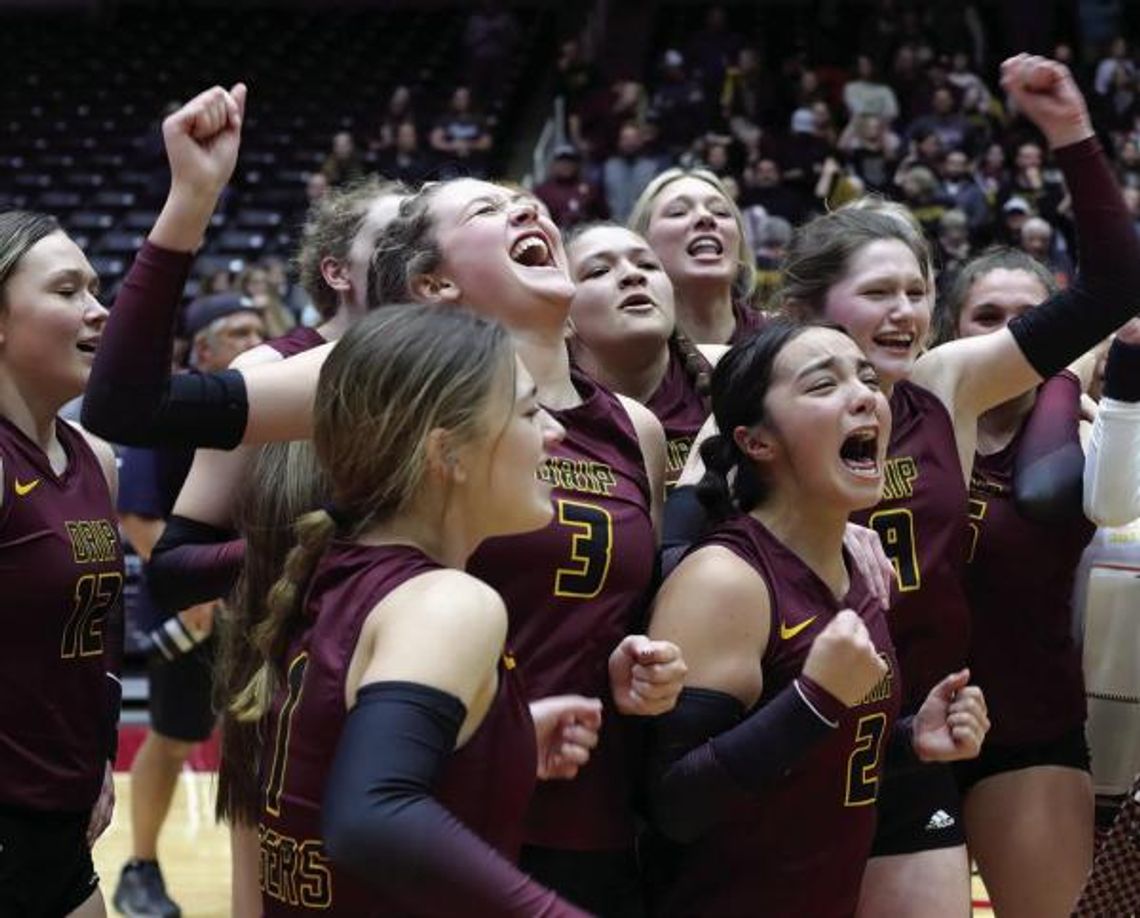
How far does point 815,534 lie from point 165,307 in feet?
3.42

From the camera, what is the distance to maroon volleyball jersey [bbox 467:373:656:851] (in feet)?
8.61

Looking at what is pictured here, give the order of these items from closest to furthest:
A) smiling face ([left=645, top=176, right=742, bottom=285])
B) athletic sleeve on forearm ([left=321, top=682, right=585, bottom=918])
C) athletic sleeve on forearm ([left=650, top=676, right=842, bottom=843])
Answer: athletic sleeve on forearm ([left=321, top=682, right=585, bottom=918]) < athletic sleeve on forearm ([left=650, top=676, right=842, bottom=843]) < smiling face ([left=645, top=176, right=742, bottom=285])

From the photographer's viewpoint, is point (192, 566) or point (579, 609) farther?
point (192, 566)

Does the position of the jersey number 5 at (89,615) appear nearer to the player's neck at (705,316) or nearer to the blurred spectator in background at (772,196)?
the player's neck at (705,316)

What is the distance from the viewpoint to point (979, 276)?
3.77 metres

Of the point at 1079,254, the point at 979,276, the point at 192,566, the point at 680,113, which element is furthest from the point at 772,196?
the point at 192,566

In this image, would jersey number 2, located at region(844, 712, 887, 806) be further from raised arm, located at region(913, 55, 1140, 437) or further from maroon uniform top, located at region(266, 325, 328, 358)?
maroon uniform top, located at region(266, 325, 328, 358)

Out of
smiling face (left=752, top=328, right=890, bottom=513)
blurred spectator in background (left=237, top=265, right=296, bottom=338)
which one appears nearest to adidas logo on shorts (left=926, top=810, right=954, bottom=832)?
smiling face (left=752, top=328, right=890, bottom=513)

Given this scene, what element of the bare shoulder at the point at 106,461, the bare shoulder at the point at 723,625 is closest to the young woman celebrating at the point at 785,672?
the bare shoulder at the point at 723,625

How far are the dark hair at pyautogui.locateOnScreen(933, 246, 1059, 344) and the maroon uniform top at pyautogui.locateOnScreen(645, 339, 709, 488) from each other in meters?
0.77

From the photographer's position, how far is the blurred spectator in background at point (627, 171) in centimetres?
1198

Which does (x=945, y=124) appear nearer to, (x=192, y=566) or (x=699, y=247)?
(x=699, y=247)

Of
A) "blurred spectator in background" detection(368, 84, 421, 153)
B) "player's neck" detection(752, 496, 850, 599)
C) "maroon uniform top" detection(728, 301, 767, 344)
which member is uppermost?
"blurred spectator in background" detection(368, 84, 421, 153)

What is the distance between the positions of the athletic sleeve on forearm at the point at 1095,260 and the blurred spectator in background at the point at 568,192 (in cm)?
845
